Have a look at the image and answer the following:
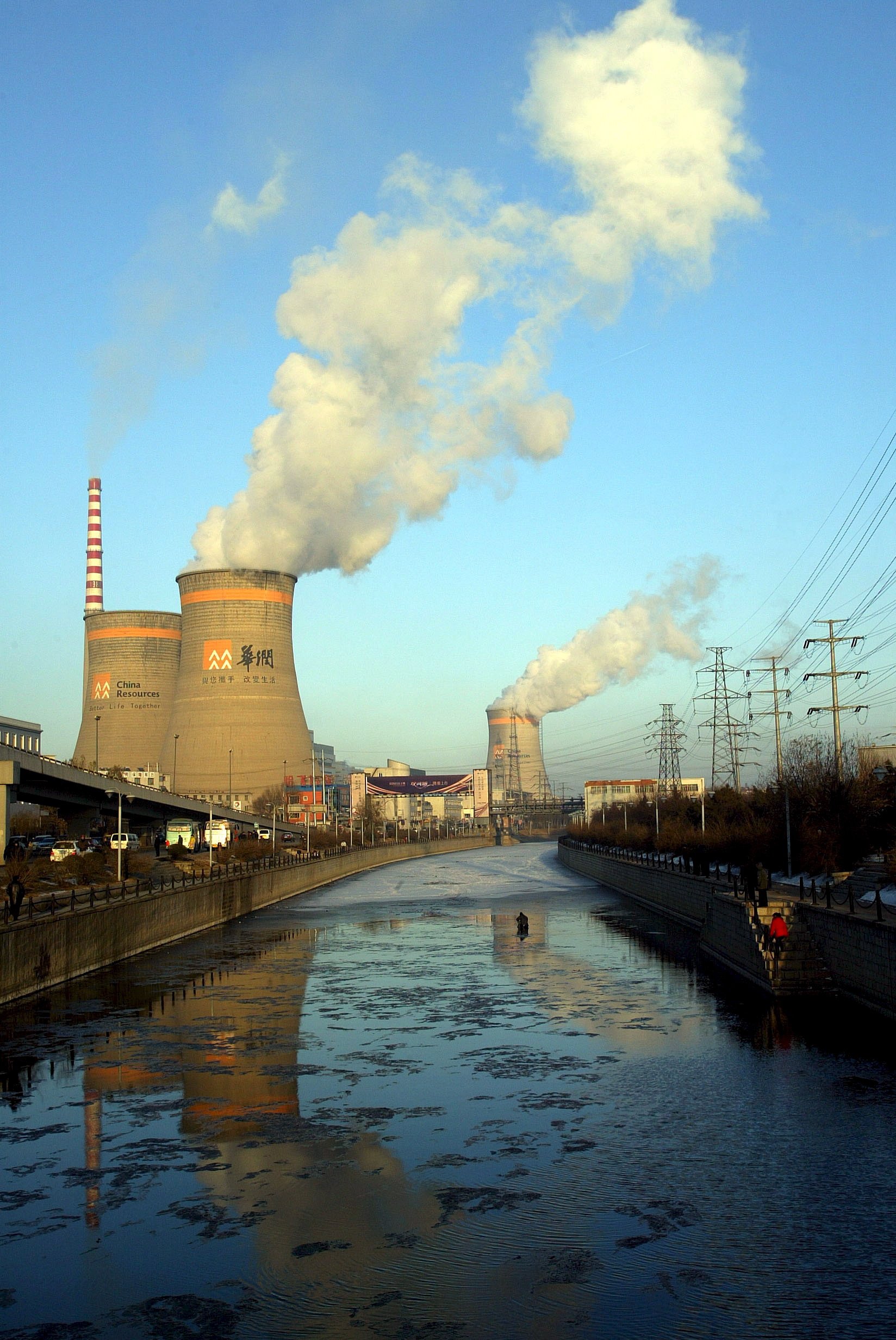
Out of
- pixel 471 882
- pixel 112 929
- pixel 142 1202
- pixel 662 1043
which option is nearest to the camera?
pixel 142 1202

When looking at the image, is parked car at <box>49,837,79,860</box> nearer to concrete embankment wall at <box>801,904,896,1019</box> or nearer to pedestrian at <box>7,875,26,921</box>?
pedestrian at <box>7,875,26,921</box>

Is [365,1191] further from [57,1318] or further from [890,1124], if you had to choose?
[890,1124]

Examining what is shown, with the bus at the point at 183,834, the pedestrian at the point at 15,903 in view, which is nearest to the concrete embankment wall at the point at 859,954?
the pedestrian at the point at 15,903

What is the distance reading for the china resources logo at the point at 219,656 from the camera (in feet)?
315

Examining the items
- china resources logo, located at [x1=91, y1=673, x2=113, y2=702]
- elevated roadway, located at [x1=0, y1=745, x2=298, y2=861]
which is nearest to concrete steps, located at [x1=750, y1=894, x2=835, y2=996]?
elevated roadway, located at [x1=0, y1=745, x2=298, y2=861]

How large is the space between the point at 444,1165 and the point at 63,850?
45.2m

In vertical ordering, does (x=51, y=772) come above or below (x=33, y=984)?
above

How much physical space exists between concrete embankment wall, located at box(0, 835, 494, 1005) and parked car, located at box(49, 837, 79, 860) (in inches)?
310

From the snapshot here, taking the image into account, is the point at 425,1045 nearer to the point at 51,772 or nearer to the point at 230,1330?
the point at 230,1330

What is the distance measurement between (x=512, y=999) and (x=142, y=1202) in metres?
14.1

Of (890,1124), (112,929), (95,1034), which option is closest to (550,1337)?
(890,1124)

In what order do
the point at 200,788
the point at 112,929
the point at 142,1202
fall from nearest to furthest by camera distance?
the point at 142,1202 < the point at 112,929 < the point at 200,788

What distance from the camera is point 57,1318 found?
9531mm

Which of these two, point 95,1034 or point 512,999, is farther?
point 512,999
